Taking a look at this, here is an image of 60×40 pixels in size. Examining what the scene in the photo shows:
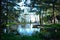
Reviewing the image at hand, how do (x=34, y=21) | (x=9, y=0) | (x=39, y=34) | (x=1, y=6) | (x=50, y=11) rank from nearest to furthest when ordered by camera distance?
(x=1, y=6), (x=9, y=0), (x=39, y=34), (x=50, y=11), (x=34, y=21)

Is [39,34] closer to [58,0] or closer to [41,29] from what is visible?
[41,29]

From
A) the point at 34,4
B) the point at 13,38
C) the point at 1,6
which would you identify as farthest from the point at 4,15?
the point at 34,4

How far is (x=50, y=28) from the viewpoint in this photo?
5.26 meters

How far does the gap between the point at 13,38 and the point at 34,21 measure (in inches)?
87.7

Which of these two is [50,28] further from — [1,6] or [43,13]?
[1,6]

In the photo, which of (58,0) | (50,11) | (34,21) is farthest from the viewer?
(34,21)

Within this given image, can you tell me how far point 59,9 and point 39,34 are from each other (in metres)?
1.28

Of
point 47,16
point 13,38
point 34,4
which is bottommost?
point 13,38

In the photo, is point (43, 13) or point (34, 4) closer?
point (34, 4)

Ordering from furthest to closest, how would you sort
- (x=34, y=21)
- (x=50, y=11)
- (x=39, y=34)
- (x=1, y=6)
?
(x=34, y=21)
(x=50, y=11)
(x=39, y=34)
(x=1, y=6)

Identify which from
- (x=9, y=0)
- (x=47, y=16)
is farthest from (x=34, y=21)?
(x=9, y=0)

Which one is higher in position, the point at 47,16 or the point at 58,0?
the point at 58,0

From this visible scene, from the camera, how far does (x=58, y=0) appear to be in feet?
17.0

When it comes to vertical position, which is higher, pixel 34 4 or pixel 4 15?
pixel 34 4
